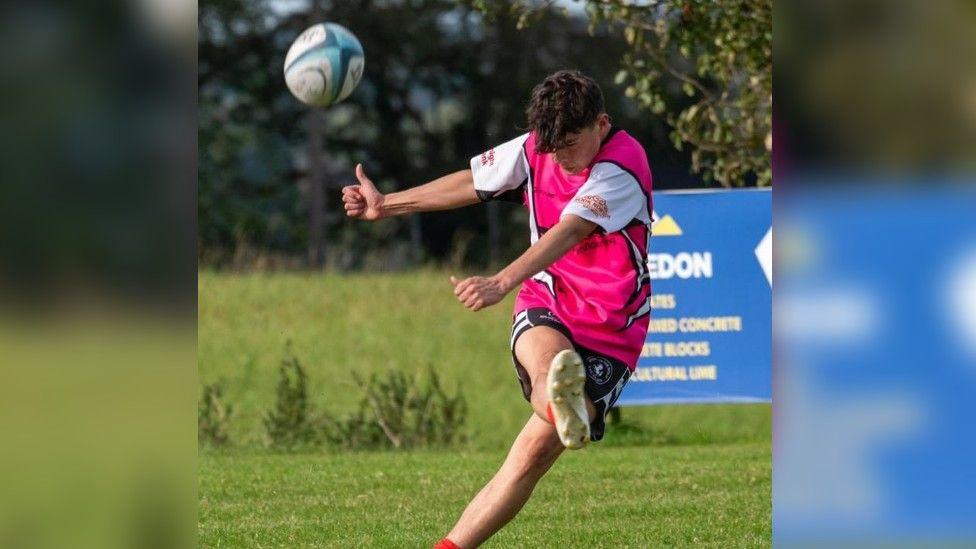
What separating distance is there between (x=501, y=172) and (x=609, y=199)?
1.76 ft

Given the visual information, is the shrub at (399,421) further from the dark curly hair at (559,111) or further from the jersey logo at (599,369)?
the dark curly hair at (559,111)

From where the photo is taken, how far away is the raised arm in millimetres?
6043

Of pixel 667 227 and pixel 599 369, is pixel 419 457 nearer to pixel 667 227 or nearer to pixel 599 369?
pixel 667 227

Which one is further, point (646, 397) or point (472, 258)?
point (472, 258)

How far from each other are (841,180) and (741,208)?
982 centimetres

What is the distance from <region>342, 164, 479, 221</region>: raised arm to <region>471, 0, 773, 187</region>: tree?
5659 mm

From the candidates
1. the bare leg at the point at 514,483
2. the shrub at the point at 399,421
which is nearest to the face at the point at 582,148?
the bare leg at the point at 514,483

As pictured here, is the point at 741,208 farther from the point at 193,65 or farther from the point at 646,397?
the point at 193,65

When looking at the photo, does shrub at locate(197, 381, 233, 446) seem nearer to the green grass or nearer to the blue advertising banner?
the green grass

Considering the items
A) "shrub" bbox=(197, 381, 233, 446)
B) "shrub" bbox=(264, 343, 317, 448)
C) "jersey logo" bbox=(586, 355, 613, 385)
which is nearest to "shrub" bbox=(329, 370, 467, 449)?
"shrub" bbox=(264, 343, 317, 448)

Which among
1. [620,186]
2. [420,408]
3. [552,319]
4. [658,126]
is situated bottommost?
[420,408]

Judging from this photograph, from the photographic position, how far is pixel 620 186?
5730mm

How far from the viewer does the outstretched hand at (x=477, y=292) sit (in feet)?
16.5

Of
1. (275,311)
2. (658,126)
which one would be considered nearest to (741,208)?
(275,311)
